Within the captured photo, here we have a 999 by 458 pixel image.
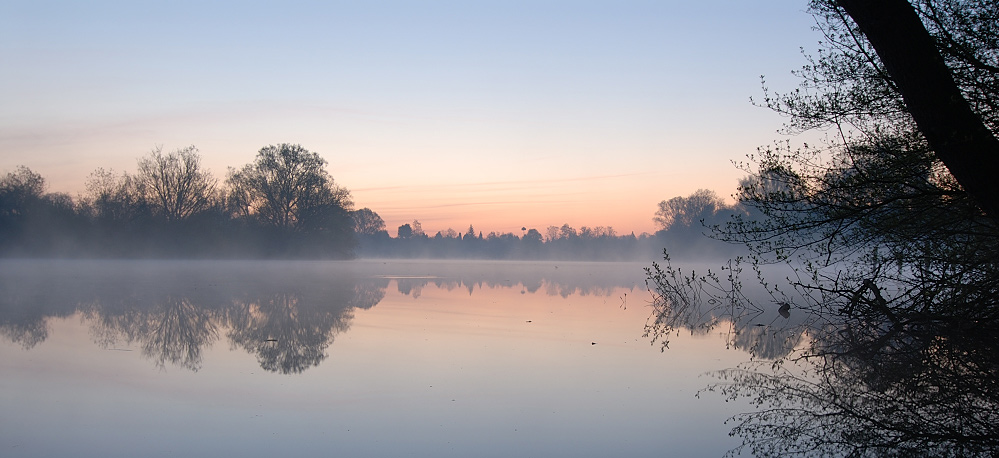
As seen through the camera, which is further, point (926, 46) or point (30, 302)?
point (30, 302)

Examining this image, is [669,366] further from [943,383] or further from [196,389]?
[196,389]

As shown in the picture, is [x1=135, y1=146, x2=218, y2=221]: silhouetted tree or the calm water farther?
[x1=135, y1=146, x2=218, y2=221]: silhouetted tree

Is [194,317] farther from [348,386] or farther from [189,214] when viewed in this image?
[189,214]

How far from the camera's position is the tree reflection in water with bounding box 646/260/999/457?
4.31m

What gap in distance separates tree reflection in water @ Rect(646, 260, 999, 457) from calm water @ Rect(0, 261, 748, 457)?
0.41 meters

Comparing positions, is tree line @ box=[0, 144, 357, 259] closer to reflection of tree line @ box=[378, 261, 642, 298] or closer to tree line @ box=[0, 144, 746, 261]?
tree line @ box=[0, 144, 746, 261]

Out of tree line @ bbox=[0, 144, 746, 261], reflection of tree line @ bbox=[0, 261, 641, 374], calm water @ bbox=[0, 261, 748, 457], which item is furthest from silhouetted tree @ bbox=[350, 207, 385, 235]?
calm water @ bbox=[0, 261, 748, 457]

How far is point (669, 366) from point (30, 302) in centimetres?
1304

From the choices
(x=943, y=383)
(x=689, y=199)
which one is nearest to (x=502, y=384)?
(x=943, y=383)

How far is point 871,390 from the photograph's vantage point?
5.76 metres

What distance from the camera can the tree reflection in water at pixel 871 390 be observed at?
14.1ft

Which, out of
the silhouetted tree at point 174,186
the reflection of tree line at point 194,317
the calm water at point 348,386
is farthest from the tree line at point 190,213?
the calm water at point 348,386

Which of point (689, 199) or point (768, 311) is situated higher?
point (689, 199)

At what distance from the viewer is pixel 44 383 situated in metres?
5.88
